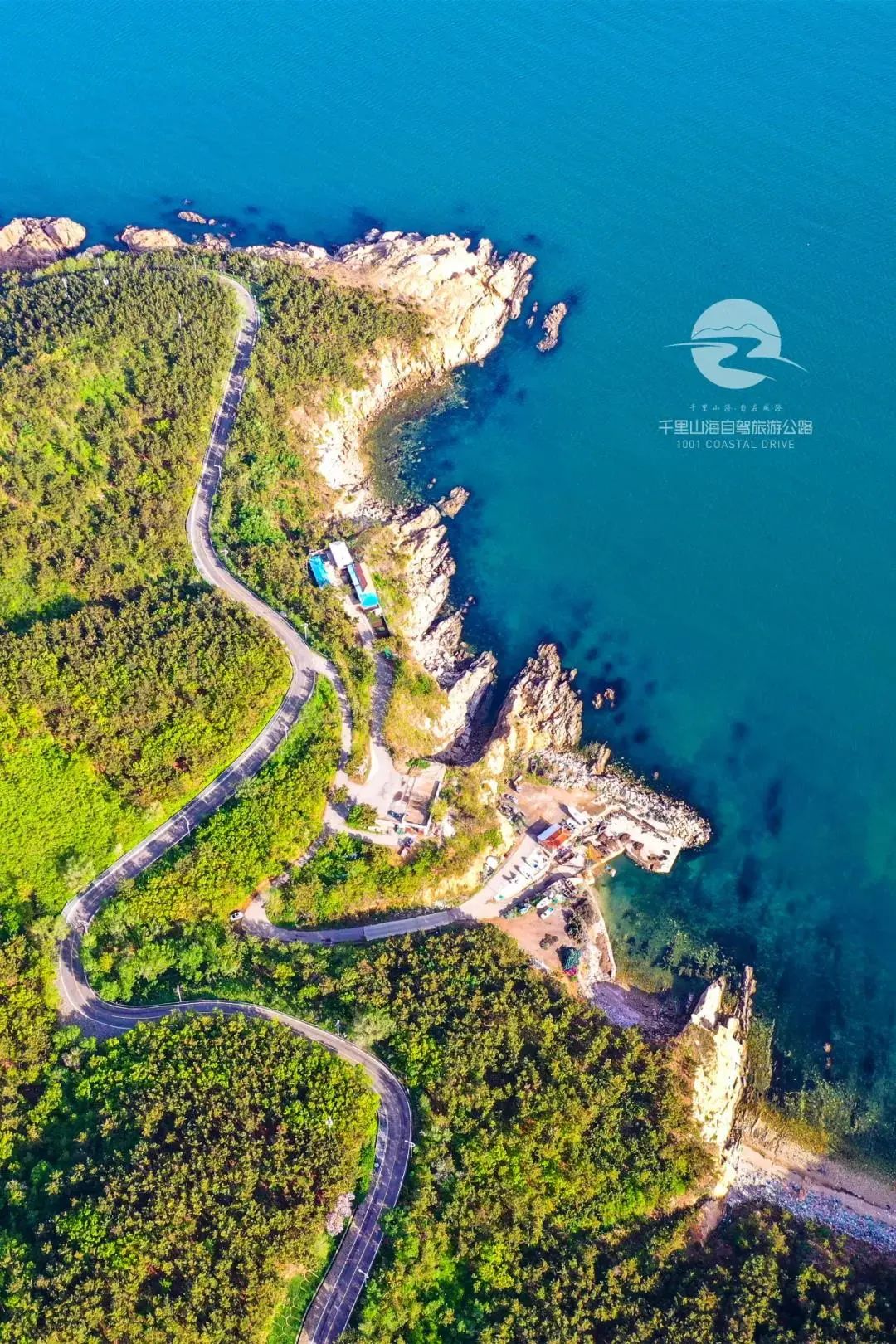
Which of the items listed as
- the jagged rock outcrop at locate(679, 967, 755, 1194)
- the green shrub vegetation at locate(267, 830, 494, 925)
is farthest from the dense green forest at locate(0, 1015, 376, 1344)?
the jagged rock outcrop at locate(679, 967, 755, 1194)

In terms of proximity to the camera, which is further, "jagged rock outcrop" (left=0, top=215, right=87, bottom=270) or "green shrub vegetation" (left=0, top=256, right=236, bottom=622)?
"jagged rock outcrop" (left=0, top=215, right=87, bottom=270)

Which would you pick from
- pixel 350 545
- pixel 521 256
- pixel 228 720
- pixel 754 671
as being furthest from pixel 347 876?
pixel 521 256

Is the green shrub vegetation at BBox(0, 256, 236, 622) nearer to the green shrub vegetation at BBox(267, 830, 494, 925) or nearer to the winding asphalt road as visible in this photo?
the winding asphalt road

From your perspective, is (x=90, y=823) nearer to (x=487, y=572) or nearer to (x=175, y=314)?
(x=487, y=572)

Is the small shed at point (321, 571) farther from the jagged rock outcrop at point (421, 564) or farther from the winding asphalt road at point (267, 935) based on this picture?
the jagged rock outcrop at point (421, 564)

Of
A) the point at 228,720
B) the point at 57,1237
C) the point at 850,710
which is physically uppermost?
the point at 850,710
